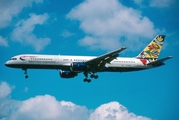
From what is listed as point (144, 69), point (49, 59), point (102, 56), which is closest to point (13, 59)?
point (49, 59)

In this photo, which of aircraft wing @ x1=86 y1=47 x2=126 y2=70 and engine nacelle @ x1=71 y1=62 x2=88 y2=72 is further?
engine nacelle @ x1=71 y1=62 x2=88 y2=72

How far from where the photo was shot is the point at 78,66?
201 feet

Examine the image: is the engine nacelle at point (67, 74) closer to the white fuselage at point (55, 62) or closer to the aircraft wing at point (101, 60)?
the white fuselage at point (55, 62)

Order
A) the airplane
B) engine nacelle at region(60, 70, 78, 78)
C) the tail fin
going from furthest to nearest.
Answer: the tail fin → engine nacelle at region(60, 70, 78, 78) → the airplane

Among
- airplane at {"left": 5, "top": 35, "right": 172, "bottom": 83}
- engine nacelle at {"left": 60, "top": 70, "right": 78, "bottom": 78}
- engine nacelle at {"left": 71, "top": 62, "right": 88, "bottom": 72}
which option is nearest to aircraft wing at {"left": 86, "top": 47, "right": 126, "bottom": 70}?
airplane at {"left": 5, "top": 35, "right": 172, "bottom": 83}

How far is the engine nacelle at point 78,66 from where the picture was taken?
201 feet

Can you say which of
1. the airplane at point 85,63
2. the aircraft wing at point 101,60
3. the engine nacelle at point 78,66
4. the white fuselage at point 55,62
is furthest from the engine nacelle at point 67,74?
the engine nacelle at point 78,66

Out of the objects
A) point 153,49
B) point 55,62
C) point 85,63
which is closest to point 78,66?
point 85,63

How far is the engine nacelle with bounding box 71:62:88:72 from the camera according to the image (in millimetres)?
61344

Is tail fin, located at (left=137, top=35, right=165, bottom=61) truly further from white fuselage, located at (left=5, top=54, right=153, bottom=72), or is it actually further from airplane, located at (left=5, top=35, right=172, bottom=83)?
white fuselage, located at (left=5, top=54, right=153, bottom=72)

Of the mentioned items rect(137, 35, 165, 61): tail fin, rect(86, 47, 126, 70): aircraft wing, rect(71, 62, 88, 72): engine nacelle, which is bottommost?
rect(71, 62, 88, 72): engine nacelle

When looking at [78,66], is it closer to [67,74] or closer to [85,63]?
[85,63]

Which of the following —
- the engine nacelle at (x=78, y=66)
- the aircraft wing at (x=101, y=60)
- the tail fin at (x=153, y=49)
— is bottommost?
the engine nacelle at (x=78, y=66)

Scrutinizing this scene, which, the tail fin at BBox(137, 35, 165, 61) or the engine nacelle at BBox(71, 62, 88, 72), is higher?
the tail fin at BBox(137, 35, 165, 61)
